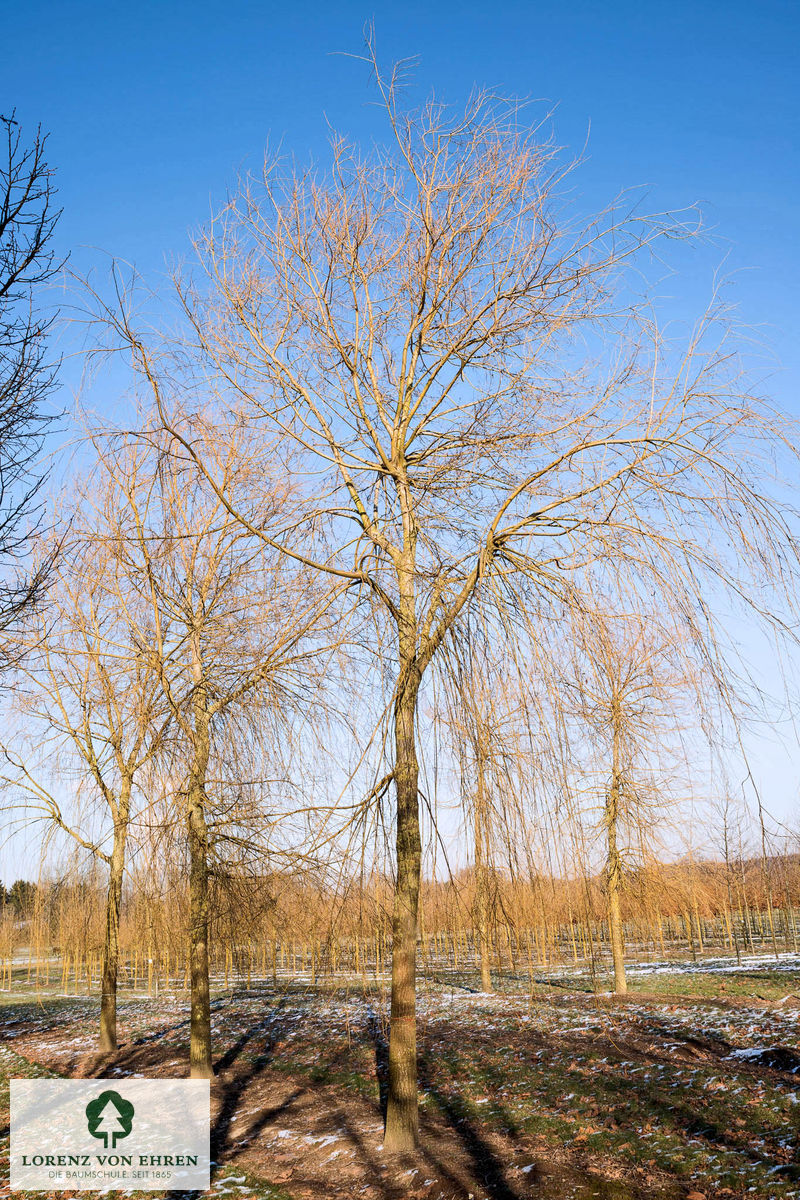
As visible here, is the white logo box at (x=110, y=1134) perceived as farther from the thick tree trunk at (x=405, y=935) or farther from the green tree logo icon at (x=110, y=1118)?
the thick tree trunk at (x=405, y=935)

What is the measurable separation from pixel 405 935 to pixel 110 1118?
16.5ft

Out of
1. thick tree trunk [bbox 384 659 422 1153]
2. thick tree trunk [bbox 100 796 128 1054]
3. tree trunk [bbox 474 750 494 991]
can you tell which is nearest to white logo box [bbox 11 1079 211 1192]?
thick tree trunk [bbox 100 796 128 1054]

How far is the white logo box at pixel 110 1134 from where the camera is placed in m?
6.63

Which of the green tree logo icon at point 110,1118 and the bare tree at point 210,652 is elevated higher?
the bare tree at point 210,652

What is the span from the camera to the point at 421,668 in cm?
507

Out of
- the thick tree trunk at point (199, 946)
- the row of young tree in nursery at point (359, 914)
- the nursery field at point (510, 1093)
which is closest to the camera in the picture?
A: the row of young tree in nursery at point (359, 914)

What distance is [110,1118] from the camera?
8086mm

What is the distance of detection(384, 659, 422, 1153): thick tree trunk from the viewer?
5.29 metres

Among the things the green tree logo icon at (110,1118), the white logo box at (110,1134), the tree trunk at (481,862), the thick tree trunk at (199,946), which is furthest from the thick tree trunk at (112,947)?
the tree trunk at (481,862)

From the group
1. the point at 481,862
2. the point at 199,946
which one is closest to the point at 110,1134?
the point at 199,946

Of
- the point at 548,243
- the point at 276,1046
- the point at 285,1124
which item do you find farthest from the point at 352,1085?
the point at 548,243

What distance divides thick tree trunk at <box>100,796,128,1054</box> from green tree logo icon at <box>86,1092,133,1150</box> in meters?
2.67

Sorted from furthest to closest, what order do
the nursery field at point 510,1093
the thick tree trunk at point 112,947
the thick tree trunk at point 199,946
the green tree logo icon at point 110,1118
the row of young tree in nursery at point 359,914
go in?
the thick tree trunk at point 112,947
the thick tree trunk at point 199,946
the green tree logo icon at point 110,1118
the nursery field at point 510,1093
the row of young tree in nursery at point 359,914

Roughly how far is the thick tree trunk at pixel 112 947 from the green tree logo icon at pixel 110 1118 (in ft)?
8.77
